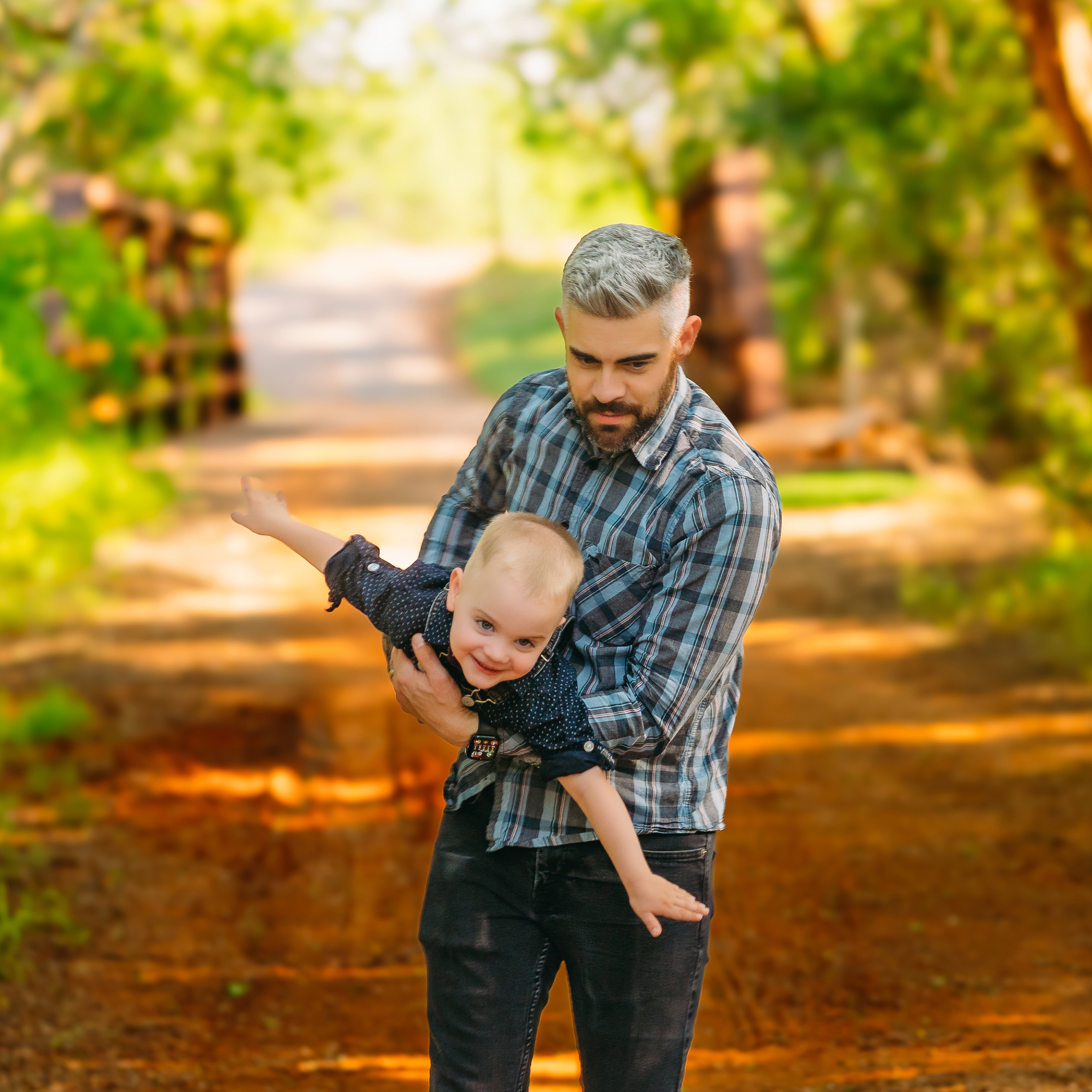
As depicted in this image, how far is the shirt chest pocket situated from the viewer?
217cm

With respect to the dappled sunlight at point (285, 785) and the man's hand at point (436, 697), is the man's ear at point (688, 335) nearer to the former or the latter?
the man's hand at point (436, 697)

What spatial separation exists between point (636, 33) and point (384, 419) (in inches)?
263

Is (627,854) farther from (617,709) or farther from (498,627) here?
(498,627)

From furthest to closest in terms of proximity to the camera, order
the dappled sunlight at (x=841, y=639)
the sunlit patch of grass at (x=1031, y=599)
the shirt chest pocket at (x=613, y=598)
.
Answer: the dappled sunlight at (x=841, y=639)
the sunlit patch of grass at (x=1031, y=599)
the shirt chest pocket at (x=613, y=598)

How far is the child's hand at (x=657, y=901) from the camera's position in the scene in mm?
2059

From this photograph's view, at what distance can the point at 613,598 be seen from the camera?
218cm

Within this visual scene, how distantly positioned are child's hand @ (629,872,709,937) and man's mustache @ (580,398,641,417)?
28.7 inches

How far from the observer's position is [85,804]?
560 cm

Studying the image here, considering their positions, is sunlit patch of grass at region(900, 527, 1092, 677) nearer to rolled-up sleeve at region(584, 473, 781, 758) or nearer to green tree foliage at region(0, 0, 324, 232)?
rolled-up sleeve at region(584, 473, 781, 758)

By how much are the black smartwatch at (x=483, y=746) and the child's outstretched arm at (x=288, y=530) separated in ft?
1.44

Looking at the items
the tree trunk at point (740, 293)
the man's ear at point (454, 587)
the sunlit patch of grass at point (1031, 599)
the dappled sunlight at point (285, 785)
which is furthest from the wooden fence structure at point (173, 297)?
the man's ear at point (454, 587)

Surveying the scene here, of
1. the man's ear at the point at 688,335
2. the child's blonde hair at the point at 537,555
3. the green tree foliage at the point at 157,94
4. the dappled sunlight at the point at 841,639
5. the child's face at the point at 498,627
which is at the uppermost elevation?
the green tree foliage at the point at 157,94

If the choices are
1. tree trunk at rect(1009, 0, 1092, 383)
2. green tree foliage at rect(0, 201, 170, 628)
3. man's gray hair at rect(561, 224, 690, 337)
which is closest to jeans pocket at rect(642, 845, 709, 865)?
man's gray hair at rect(561, 224, 690, 337)

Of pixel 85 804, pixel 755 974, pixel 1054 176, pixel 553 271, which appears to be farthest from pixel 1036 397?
pixel 553 271
